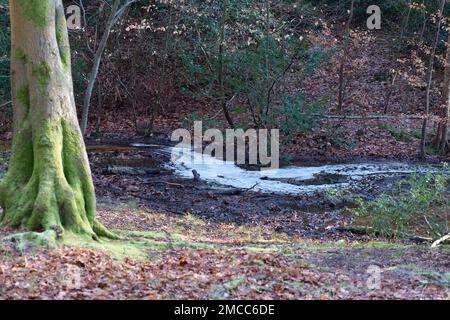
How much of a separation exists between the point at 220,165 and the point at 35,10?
13272mm

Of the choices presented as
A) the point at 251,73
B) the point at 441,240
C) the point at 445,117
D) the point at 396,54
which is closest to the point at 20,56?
the point at 441,240

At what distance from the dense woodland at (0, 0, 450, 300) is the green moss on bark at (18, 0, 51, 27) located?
3cm

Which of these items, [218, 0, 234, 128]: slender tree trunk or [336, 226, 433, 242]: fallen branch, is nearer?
[336, 226, 433, 242]: fallen branch

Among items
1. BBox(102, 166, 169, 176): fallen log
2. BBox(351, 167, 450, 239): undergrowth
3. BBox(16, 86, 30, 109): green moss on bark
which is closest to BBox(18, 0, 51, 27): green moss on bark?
BBox(16, 86, 30, 109): green moss on bark

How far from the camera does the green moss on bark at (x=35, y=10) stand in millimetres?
8852

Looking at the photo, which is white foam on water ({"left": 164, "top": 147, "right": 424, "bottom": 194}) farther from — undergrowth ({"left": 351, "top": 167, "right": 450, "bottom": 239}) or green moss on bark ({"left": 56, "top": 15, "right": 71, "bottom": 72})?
green moss on bark ({"left": 56, "top": 15, "right": 71, "bottom": 72})

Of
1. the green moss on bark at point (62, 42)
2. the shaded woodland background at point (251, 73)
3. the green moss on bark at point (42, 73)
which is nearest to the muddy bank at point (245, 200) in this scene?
the shaded woodland background at point (251, 73)

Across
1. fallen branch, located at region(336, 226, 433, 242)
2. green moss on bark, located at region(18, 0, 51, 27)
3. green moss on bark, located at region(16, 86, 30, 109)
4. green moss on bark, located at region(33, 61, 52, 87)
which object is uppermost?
green moss on bark, located at region(18, 0, 51, 27)

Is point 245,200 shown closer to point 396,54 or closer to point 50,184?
point 50,184

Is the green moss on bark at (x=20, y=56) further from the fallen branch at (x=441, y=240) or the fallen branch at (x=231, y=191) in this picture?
the fallen branch at (x=231, y=191)

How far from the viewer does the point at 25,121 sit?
29.8 ft

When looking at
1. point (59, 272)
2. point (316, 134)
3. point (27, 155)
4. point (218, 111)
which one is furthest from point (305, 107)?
point (59, 272)

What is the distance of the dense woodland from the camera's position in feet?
25.8
